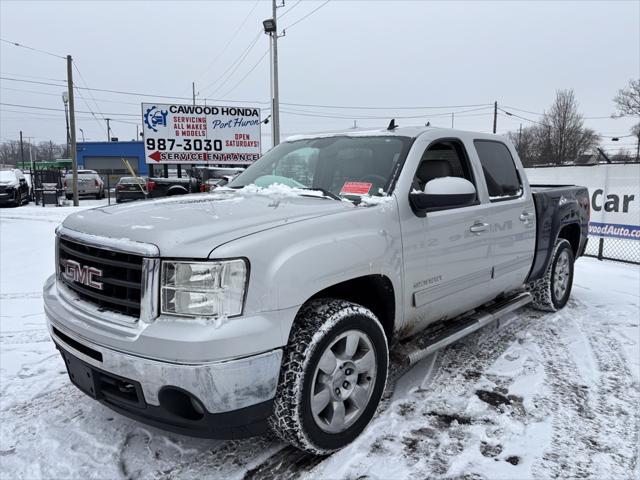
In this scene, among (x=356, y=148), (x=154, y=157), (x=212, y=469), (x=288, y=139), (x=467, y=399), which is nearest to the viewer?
(x=212, y=469)

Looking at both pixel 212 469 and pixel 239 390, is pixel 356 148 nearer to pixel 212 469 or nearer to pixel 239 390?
pixel 239 390

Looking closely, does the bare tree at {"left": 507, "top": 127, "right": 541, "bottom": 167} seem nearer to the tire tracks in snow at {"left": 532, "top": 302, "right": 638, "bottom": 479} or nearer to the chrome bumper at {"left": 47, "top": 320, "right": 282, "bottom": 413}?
the tire tracks in snow at {"left": 532, "top": 302, "right": 638, "bottom": 479}

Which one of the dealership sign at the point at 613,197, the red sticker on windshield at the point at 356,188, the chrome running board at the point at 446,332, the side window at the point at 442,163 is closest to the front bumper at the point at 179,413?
the chrome running board at the point at 446,332

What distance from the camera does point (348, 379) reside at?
2744 mm

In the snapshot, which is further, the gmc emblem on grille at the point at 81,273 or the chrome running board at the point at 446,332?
the chrome running board at the point at 446,332

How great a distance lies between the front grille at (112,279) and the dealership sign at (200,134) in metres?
17.4

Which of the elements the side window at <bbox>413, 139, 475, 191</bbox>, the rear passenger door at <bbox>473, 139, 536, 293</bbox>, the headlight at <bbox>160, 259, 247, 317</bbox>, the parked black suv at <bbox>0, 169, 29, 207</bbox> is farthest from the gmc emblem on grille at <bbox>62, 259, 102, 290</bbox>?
the parked black suv at <bbox>0, 169, 29, 207</bbox>

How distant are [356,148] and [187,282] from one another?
6.25 feet

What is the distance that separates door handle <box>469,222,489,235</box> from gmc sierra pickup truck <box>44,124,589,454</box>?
3 centimetres

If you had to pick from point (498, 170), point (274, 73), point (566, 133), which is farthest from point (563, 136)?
point (498, 170)

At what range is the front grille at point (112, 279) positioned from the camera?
91.7 inches

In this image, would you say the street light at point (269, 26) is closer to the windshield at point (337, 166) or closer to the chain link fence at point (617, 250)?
the chain link fence at point (617, 250)

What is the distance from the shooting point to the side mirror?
3.11 m

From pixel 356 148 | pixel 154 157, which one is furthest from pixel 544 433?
pixel 154 157
